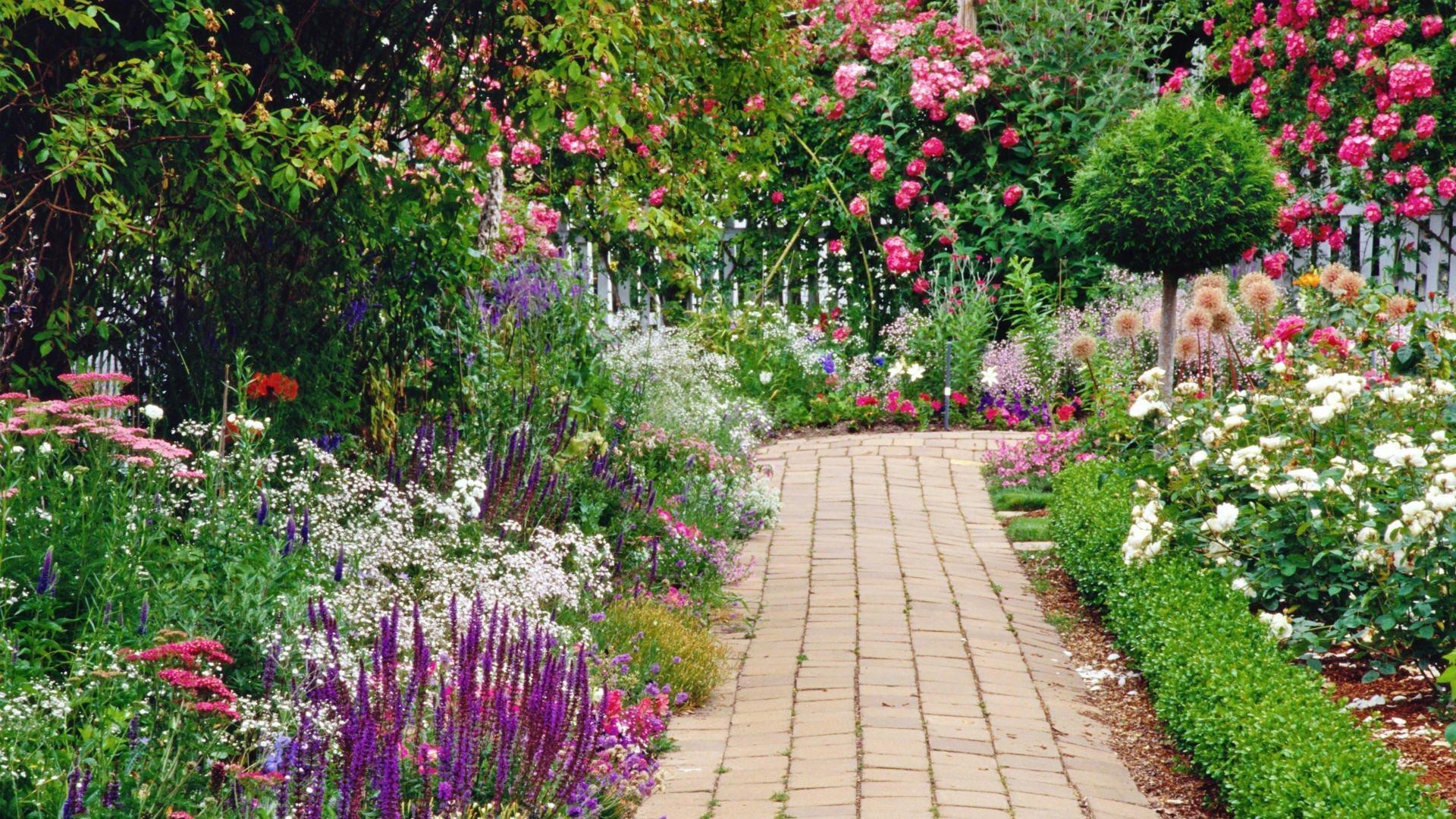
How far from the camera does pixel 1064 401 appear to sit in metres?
9.86

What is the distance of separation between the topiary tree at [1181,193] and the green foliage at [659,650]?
353 centimetres

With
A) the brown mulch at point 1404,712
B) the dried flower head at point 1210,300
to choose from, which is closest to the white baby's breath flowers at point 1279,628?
the brown mulch at point 1404,712

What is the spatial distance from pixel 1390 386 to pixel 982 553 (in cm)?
218

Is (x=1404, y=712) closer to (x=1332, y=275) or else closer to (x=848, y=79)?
(x=1332, y=275)

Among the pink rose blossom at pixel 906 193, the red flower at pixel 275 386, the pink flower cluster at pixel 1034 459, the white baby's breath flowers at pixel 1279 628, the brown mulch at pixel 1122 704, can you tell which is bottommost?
the brown mulch at pixel 1122 704

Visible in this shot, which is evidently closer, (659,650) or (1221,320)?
(659,650)

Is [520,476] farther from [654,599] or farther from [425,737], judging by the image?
[425,737]

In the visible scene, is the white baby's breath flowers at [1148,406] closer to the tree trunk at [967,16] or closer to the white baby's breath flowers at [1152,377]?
the white baby's breath flowers at [1152,377]

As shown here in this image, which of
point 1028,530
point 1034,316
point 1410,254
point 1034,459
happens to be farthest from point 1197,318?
point 1410,254

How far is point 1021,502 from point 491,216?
10.8ft

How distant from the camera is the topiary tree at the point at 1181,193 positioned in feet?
23.3

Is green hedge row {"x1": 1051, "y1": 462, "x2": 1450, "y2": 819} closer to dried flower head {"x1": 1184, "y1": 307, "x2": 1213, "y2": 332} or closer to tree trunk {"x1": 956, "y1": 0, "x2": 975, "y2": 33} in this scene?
dried flower head {"x1": 1184, "y1": 307, "x2": 1213, "y2": 332}

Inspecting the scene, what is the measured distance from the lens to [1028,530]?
23.2 ft

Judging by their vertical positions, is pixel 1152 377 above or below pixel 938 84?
below
